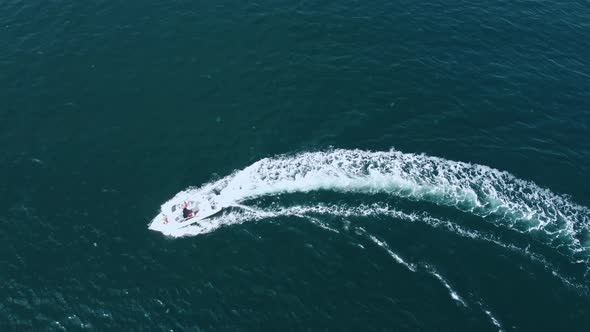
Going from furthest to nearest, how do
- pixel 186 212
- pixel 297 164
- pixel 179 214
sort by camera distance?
1. pixel 297 164
2. pixel 179 214
3. pixel 186 212

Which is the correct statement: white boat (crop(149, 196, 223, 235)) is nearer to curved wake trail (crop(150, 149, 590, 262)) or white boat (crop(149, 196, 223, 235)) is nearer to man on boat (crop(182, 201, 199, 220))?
man on boat (crop(182, 201, 199, 220))

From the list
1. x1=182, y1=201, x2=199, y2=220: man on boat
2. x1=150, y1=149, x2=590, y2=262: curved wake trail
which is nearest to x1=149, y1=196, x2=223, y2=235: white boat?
x1=182, y1=201, x2=199, y2=220: man on boat

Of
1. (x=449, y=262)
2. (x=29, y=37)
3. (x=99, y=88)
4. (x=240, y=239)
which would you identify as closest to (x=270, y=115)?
(x=240, y=239)

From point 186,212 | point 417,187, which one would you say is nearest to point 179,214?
point 186,212

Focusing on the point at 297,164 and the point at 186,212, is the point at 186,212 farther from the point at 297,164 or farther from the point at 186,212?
the point at 297,164

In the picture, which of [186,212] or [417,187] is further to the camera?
[417,187]

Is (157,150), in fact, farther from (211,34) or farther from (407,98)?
(407,98)
